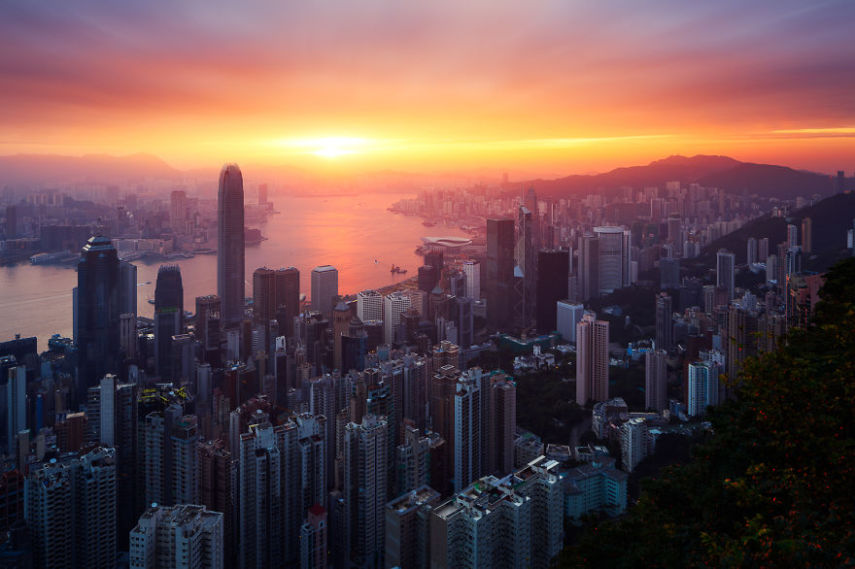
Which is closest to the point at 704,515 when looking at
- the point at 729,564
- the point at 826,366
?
the point at 729,564

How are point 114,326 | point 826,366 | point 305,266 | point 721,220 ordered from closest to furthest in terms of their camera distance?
point 826,366 < point 114,326 < point 305,266 < point 721,220

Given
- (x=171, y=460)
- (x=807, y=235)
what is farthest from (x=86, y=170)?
(x=807, y=235)

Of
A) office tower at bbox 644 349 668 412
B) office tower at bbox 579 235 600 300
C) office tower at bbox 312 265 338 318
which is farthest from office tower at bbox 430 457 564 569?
office tower at bbox 579 235 600 300

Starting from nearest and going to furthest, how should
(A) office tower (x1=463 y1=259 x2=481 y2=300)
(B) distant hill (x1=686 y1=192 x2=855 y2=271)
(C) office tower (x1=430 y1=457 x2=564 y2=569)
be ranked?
(C) office tower (x1=430 y1=457 x2=564 y2=569) → (B) distant hill (x1=686 y1=192 x2=855 y2=271) → (A) office tower (x1=463 y1=259 x2=481 y2=300)

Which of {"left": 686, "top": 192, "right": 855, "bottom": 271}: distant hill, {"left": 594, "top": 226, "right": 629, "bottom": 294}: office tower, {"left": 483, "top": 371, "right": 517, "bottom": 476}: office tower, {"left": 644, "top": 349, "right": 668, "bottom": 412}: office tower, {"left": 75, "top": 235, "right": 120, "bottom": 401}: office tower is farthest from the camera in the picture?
{"left": 594, "top": 226, "right": 629, "bottom": 294}: office tower

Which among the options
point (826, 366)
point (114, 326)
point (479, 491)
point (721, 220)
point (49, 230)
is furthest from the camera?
point (721, 220)

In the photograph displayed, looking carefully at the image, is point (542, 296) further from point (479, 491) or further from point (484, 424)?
point (479, 491)

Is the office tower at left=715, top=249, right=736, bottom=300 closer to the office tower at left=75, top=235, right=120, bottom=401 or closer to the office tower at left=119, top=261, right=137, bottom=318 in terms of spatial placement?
the office tower at left=119, top=261, right=137, bottom=318
